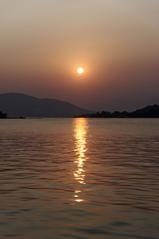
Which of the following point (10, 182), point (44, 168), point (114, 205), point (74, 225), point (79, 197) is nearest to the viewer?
point (74, 225)

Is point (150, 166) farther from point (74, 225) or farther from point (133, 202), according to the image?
point (74, 225)

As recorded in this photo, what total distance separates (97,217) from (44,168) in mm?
17521

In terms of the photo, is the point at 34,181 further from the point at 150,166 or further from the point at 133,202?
the point at 150,166

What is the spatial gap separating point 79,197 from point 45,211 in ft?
11.4

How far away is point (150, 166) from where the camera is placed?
3569 centimetres

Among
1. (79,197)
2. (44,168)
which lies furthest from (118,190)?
(44,168)

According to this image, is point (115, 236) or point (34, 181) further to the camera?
point (34, 181)

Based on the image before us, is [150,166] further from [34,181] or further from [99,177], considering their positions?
[34,181]

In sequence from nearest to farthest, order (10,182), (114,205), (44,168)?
(114,205) → (10,182) → (44,168)

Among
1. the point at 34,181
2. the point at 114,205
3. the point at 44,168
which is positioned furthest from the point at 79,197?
the point at 44,168

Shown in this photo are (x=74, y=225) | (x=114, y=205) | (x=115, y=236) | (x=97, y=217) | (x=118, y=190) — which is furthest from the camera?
(x=118, y=190)

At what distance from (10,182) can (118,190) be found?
6.90m

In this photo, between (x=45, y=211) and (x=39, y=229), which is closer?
(x=39, y=229)

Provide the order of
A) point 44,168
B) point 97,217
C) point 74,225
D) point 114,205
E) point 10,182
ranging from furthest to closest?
point 44,168 < point 10,182 < point 114,205 < point 97,217 < point 74,225
